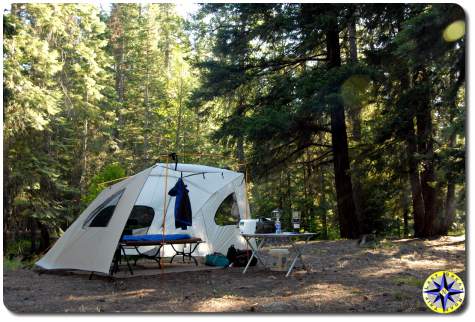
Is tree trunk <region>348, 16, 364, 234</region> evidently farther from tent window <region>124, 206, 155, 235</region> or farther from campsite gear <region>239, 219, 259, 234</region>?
tent window <region>124, 206, 155, 235</region>

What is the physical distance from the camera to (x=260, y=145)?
8695mm

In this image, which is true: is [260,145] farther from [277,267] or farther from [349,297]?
[349,297]

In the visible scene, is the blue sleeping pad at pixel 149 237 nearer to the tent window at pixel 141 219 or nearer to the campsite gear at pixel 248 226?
the campsite gear at pixel 248 226

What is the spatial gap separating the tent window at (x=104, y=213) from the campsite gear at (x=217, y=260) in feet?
4.74

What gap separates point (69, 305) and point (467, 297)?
10.4 ft

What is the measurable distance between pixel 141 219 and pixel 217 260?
1.63 m

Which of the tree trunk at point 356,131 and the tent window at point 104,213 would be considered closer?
the tent window at point 104,213

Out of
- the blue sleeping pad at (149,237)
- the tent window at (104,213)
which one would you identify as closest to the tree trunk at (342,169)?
the blue sleeping pad at (149,237)

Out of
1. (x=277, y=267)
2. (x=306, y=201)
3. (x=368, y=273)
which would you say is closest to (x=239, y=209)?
(x=277, y=267)

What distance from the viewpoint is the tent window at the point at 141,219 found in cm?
722

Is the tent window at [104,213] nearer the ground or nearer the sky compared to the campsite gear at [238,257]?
nearer the sky

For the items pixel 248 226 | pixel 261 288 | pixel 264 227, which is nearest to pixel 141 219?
pixel 248 226

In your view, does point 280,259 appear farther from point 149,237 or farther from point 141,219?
point 141,219

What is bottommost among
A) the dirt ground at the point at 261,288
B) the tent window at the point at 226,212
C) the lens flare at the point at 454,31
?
the dirt ground at the point at 261,288
